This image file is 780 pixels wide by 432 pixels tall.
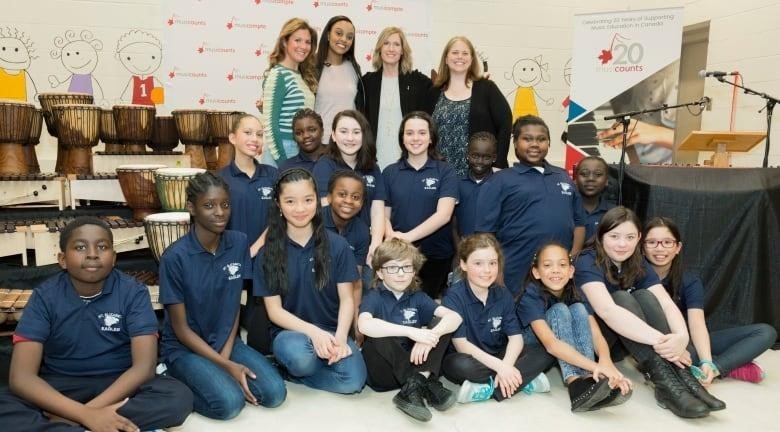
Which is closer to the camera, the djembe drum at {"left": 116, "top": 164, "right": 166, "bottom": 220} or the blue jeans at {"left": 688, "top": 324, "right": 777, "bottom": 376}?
the blue jeans at {"left": 688, "top": 324, "right": 777, "bottom": 376}

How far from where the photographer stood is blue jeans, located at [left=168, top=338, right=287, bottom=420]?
2359 mm

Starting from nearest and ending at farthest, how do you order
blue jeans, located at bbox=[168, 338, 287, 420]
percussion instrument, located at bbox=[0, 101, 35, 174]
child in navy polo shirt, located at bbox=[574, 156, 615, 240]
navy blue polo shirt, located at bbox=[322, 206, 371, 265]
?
1. blue jeans, located at bbox=[168, 338, 287, 420]
2. navy blue polo shirt, located at bbox=[322, 206, 371, 265]
3. percussion instrument, located at bbox=[0, 101, 35, 174]
4. child in navy polo shirt, located at bbox=[574, 156, 615, 240]

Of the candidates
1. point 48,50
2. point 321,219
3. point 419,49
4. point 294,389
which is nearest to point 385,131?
point 321,219

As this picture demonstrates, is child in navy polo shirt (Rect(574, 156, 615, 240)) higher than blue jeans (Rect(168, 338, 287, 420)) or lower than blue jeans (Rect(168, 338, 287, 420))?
higher

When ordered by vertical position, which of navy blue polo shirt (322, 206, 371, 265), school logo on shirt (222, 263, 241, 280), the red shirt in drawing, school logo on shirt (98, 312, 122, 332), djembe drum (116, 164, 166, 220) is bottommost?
school logo on shirt (98, 312, 122, 332)

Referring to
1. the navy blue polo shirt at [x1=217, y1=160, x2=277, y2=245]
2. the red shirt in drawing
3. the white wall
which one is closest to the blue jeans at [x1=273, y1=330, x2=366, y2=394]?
the navy blue polo shirt at [x1=217, y1=160, x2=277, y2=245]

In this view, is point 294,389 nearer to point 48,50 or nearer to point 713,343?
point 713,343

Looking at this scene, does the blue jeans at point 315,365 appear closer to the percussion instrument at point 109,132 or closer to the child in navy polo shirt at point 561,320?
the child in navy polo shirt at point 561,320

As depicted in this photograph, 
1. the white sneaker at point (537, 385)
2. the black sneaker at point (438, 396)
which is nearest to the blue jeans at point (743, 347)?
the white sneaker at point (537, 385)

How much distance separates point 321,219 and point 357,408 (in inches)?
32.5

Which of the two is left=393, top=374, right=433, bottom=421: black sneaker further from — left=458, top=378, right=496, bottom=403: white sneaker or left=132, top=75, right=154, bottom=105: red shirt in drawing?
left=132, top=75, right=154, bottom=105: red shirt in drawing

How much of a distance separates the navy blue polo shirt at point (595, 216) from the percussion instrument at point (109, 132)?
277 centimetres

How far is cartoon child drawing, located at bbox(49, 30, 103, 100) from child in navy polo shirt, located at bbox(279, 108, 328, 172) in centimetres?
291

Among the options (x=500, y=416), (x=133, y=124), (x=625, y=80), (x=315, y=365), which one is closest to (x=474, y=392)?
(x=500, y=416)
